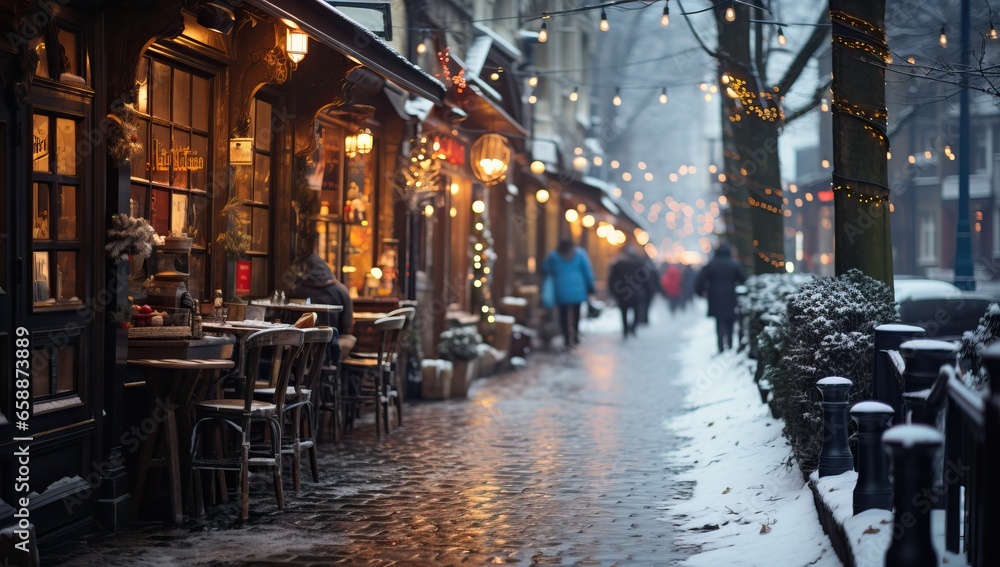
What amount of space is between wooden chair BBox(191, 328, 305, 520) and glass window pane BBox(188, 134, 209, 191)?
197 cm

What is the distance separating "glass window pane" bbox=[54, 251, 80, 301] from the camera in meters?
7.33

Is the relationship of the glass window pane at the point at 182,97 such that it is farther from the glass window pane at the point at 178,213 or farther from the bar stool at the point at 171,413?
the bar stool at the point at 171,413

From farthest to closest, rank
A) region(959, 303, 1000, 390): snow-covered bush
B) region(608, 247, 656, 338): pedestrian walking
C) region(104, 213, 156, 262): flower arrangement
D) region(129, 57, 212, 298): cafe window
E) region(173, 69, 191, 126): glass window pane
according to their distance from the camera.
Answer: region(608, 247, 656, 338): pedestrian walking < region(173, 69, 191, 126): glass window pane < region(129, 57, 212, 298): cafe window < region(104, 213, 156, 262): flower arrangement < region(959, 303, 1000, 390): snow-covered bush

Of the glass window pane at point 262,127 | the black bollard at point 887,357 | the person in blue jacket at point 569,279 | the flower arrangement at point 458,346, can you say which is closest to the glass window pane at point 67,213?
the glass window pane at point 262,127

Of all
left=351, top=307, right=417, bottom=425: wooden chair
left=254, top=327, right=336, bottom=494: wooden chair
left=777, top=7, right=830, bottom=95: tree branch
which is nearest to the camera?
left=254, top=327, right=336, bottom=494: wooden chair

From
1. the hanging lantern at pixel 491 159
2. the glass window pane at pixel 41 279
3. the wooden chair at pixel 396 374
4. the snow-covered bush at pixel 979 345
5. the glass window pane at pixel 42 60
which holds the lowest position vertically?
the wooden chair at pixel 396 374

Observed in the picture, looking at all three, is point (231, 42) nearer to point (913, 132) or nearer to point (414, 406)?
point (414, 406)

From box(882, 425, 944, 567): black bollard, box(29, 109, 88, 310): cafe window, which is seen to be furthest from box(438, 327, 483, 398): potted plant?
box(882, 425, 944, 567): black bollard

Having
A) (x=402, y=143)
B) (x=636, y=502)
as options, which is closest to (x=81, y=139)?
(x=636, y=502)

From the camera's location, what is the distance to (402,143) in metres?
15.3

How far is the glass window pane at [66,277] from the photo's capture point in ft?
24.1

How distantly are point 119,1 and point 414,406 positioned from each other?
8.06m

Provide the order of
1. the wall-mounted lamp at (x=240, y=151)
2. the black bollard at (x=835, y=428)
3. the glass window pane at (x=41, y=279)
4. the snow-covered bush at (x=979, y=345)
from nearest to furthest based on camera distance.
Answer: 1. the snow-covered bush at (x=979, y=345)
2. the glass window pane at (x=41, y=279)
3. the black bollard at (x=835, y=428)
4. the wall-mounted lamp at (x=240, y=151)

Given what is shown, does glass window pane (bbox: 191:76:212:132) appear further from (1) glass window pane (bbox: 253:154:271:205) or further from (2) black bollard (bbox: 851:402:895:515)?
(2) black bollard (bbox: 851:402:895:515)
